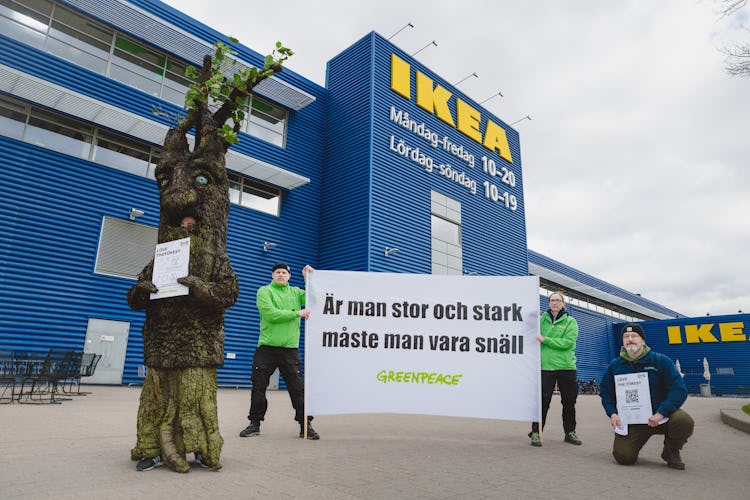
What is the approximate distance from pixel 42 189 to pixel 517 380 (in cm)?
1267

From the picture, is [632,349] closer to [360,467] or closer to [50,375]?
[360,467]

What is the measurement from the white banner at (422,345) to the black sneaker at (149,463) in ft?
5.97

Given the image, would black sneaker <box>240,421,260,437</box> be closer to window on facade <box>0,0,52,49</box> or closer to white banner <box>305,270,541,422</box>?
white banner <box>305,270,541,422</box>

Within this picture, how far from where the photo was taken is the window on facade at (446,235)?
18.2m

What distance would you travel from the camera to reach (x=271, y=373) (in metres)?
5.11

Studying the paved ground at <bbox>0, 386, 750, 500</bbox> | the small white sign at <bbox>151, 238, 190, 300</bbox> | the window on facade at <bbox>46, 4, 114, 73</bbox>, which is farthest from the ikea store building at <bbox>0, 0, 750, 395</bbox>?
the small white sign at <bbox>151, 238, 190, 300</bbox>

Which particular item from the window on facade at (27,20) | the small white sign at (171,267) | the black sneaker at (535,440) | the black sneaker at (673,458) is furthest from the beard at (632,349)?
the window on facade at (27,20)

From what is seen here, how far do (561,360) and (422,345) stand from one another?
1.71 metres

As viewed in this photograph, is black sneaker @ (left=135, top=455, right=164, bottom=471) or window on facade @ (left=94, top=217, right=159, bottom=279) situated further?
window on facade @ (left=94, top=217, right=159, bottom=279)

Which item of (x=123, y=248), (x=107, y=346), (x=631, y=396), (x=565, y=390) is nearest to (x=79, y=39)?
(x=123, y=248)

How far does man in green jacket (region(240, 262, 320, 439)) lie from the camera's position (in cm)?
500

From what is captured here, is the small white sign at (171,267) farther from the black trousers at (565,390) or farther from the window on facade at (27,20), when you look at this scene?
the window on facade at (27,20)

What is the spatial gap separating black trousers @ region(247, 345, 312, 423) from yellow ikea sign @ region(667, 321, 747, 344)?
117ft

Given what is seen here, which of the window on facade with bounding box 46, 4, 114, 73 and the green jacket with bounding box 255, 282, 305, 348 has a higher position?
the window on facade with bounding box 46, 4, 114, 73
